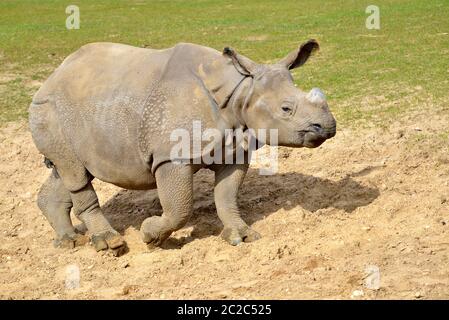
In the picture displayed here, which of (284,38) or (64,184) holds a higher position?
(284,38)

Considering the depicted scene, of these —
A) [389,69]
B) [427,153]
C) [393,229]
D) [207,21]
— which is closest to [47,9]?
[207,21]

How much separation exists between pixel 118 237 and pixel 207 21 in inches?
566

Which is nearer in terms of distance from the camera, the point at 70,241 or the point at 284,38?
the point at 70,241

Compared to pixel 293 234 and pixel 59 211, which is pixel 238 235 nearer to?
pixel 293 234

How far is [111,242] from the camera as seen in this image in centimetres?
742

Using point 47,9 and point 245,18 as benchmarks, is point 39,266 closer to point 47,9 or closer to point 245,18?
point 245,18

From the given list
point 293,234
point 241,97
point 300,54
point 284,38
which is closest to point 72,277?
point 293,234

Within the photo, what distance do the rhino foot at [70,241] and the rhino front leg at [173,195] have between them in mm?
1072

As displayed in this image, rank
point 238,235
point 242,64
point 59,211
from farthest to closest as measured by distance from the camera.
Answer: point 59,211 → point 238,235 → point 242,64

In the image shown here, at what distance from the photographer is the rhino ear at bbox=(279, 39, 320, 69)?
6700 mm

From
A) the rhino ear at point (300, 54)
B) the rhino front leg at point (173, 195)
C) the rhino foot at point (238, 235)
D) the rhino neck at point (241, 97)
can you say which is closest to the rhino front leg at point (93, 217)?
the rhino front leg at point (173, 195)

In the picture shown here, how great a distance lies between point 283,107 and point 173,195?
1.22 metres

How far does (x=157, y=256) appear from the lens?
282 inches

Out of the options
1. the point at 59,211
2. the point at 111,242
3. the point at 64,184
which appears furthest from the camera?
the point at 59,211
